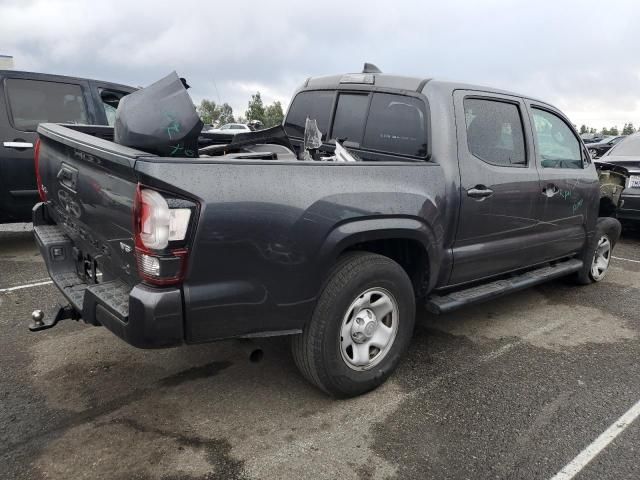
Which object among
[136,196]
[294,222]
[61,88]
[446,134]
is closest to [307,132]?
[446,134]

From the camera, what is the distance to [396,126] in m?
3.46

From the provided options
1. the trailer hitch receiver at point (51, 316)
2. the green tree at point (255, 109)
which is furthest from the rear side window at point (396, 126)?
the green tree at point (255, 109)

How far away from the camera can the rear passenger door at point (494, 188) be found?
3361 millimetres

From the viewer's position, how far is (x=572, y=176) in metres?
4.35

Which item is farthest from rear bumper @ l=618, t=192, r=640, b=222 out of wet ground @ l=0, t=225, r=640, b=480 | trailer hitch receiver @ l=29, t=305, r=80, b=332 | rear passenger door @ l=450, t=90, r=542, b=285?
trailer hitch receiver @ l=29, t=305, r=80, b=332

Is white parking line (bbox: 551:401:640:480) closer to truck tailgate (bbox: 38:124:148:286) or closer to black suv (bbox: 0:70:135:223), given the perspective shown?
truck tailgate (bbox: 38:124:148:286)

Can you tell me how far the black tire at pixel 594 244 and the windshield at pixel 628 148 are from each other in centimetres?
307

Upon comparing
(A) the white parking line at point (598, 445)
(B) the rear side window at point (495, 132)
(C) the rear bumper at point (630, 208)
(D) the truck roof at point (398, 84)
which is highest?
(D) the truck roof at point (398, 84)

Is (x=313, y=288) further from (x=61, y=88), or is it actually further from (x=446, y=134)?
(x=61, y=88)

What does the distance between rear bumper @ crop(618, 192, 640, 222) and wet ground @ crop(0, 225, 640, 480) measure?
3.64 m

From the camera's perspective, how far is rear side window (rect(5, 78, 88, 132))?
221 inches

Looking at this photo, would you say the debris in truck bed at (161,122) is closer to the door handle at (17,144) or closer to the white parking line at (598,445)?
the white parking line at (598,445)

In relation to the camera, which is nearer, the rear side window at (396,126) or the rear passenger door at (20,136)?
the rear side window at (396,126)

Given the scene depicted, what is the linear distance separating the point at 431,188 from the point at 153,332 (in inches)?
70.1
